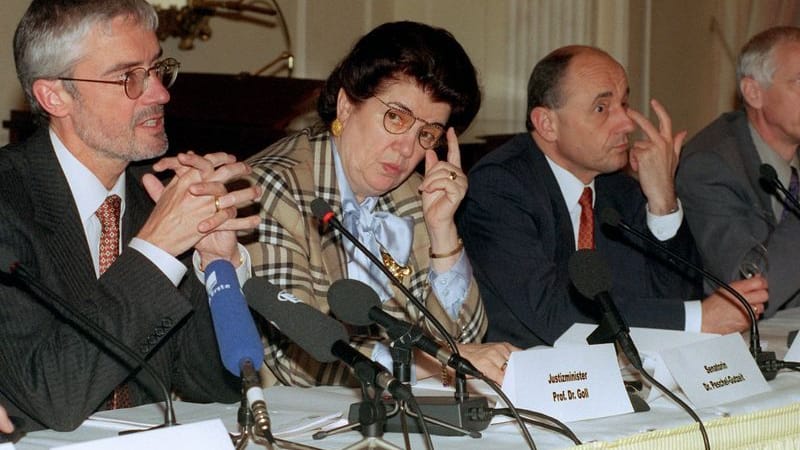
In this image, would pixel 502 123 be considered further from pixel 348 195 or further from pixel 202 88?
pixel 348 195

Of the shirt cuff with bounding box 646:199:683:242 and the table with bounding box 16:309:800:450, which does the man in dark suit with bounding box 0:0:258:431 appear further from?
the shirt cuff with bounding box 646:199:683:242

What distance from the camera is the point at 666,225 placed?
3.73 m

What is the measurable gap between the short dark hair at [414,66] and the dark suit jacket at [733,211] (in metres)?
1.35

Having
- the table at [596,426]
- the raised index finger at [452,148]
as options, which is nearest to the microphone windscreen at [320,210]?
the table at [596,426]

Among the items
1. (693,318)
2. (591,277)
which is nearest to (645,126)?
(693,318)

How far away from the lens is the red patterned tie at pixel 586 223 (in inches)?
143

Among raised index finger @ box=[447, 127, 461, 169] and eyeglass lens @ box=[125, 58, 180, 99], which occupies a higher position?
eyeglass lens @ box=[125, 58, 180, 99]

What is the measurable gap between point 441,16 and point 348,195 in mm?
3836

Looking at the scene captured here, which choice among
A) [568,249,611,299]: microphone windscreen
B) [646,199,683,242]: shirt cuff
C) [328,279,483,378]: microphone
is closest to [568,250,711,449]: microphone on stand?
[568,249,611,299]: microphone windscreen

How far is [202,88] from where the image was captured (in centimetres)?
437

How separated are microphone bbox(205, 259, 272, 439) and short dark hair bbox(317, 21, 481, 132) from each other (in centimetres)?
117

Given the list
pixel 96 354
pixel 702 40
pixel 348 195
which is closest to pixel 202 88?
pixel 348 195

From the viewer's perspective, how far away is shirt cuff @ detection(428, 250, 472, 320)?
9.76 feet

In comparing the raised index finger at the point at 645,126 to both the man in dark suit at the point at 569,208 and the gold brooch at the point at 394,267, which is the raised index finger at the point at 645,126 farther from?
the gold brooch at the point at 394,267
